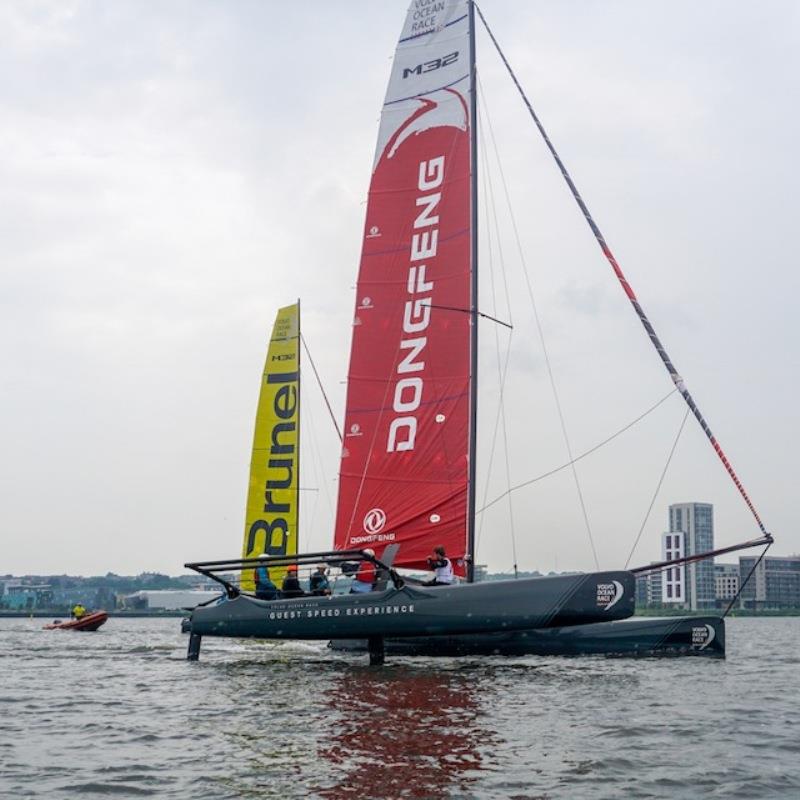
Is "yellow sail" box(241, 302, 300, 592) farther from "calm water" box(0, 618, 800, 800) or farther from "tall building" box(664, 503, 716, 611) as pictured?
"tall building" box(664, 503, 716, 611)

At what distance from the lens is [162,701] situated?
12.9 m

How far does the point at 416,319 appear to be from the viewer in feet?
70.3

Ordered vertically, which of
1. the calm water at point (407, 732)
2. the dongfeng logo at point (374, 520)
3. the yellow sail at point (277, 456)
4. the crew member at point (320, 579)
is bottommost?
the calm water at point (407, 732)

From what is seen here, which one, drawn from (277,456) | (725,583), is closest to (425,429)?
(277,456)

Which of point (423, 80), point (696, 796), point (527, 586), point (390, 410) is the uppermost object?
point (423, 80)

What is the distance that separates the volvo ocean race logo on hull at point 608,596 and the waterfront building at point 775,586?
539 ft

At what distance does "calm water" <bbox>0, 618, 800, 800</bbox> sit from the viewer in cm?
778

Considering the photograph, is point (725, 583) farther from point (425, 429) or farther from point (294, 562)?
point (294, 562)

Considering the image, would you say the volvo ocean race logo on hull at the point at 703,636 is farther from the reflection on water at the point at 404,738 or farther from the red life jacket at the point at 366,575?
the red life jacket at the point at 366,575

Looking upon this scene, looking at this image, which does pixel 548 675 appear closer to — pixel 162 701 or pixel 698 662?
pixel 698 662

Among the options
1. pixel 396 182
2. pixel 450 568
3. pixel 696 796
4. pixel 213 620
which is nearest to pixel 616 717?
pixel 696 796

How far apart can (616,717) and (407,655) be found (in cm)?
752

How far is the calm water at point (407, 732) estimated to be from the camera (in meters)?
7.78

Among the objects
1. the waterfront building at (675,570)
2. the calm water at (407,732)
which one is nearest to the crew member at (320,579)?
the calm water at (407,732)
